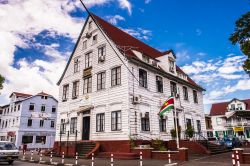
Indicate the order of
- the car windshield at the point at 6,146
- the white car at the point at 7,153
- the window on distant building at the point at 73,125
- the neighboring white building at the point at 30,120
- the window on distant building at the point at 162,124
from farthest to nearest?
the neighboring white building at the point at 30,120 < the window on distant building at the point at 73,125 < the window on distant building at the point at 162,124 < the car windshield at the point at 6,146 < the white car at the point at 7,153

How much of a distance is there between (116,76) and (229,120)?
142 ft

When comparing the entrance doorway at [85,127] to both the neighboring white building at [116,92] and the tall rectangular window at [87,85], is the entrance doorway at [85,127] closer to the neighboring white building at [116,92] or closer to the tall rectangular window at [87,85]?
the neighboring white building at [116,92]

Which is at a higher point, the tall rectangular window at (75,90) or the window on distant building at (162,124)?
the tall rectangular window at (75,90)

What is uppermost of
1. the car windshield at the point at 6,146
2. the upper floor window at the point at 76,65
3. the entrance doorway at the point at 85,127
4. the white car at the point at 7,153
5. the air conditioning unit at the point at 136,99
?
the upper floor window at the point at 76,65

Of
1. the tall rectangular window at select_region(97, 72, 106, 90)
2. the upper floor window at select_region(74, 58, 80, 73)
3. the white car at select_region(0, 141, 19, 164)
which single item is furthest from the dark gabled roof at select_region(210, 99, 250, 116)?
the white car at select_region(0, 141, 19, 164)

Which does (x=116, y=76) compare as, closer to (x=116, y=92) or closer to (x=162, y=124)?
(x=116, y=92)

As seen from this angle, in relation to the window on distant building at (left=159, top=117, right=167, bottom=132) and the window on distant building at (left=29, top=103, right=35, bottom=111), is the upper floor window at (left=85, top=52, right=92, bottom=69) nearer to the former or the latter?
the window on distant building at (left=159, top=117, right=167, bottom=132)

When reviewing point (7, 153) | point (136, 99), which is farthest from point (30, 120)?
point (136, 99)

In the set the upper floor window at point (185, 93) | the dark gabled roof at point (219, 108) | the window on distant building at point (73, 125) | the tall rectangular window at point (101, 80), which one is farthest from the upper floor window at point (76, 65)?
the dark gabled roof at point (219, 108)

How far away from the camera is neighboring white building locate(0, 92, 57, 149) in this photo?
147 ft

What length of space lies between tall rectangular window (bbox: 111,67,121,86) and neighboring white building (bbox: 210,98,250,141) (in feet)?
128

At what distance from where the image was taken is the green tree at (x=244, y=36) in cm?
1155

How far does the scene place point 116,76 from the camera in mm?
21375

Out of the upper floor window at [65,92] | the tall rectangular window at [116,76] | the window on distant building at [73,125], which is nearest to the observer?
the tall rectangular window at [116,76]
